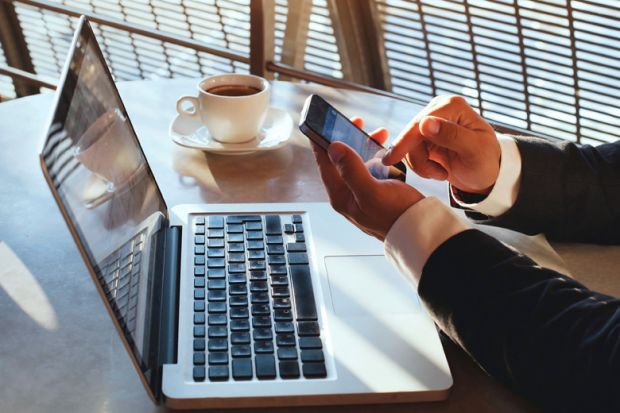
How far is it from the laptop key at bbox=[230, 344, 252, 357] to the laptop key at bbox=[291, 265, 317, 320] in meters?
0.08

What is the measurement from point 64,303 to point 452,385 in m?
0.46

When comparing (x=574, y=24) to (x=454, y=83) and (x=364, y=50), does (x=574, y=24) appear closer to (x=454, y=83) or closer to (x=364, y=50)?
(x=454, y=83)

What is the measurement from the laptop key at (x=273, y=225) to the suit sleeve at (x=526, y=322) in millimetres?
269

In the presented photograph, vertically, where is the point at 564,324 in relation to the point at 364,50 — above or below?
above

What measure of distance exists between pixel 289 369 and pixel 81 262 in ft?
1.14

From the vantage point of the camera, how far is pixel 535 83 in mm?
2957

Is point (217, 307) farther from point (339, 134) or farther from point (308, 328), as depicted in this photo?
point (339, 134)

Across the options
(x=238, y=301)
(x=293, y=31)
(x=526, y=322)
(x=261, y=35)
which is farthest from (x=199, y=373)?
(x=293, y=31)

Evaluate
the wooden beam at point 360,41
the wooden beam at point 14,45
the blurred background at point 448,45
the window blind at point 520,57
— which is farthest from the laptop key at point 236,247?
the wooden beam at point 14,45

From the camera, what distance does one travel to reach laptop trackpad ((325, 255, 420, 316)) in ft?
2.67

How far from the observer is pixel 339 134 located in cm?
94

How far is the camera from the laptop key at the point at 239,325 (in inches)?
30.1

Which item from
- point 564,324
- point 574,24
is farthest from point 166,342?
point 574,24

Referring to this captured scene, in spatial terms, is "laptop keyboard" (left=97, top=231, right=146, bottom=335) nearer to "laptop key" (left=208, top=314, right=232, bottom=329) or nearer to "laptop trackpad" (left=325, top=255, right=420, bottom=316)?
"laptop key" (left=208, top=314, right=232, bottom=329)
